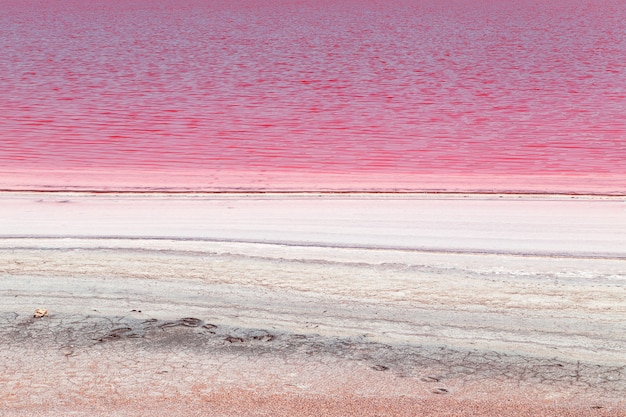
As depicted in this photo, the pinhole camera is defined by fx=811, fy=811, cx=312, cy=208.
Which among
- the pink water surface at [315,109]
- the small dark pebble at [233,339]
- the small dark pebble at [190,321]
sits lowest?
the pink water surface at [315,109]

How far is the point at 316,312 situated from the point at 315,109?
6.96 m

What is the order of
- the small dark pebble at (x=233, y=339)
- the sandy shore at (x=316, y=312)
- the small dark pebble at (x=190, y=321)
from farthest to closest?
the small dark pebble at (x=190, y=321) → the small dark pebble at (x=233, y=339) → the sandy shore at (x=316, y=312)

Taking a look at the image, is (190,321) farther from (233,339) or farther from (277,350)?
(277,350)

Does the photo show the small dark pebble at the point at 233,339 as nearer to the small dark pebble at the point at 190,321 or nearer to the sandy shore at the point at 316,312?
the sandy shore at the point at 316,312

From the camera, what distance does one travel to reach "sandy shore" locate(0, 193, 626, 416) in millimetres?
2609

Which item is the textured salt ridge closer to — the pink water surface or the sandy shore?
the sandy shore

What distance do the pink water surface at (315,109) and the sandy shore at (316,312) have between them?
1556 millimetres

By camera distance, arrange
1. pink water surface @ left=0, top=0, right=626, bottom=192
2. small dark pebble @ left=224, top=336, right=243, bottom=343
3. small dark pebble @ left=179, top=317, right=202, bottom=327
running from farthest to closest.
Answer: pink water surface @ left=0, top=0, right=626, bottom=192 → small dark pebble @ left=179, top=317, right=202, bottom=327 → small dark pebble @ left=224, top=336, right=243, bottom=343

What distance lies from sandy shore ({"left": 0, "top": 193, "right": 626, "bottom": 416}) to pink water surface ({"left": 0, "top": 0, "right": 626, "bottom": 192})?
1.56 metres

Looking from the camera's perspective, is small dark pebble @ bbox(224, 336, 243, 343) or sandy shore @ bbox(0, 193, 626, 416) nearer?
sandy shore @ bbox(0, 193, 626, 416)

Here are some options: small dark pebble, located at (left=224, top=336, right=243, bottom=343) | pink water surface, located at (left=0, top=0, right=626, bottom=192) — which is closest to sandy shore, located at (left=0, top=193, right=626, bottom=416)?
small dark pebble, located at (left=224, top=336, right=243, bottom=343)

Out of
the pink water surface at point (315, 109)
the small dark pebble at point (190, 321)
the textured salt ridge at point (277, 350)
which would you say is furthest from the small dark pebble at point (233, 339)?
the pink water surface at point (315, 109)

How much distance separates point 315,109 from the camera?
997cm

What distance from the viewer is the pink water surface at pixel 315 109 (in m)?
6.55
